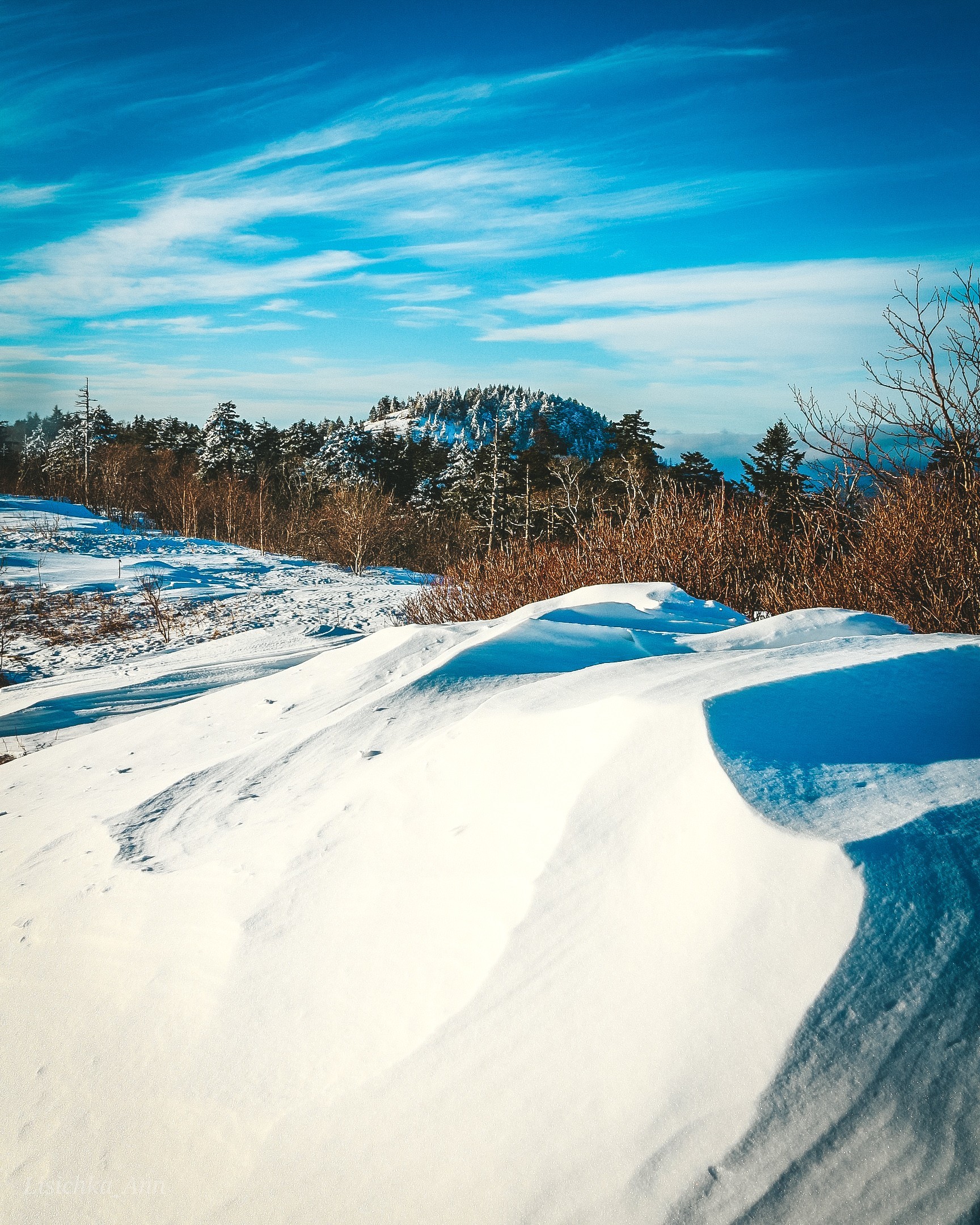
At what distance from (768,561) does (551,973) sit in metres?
5.71

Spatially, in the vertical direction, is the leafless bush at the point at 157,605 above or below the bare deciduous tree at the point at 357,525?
below

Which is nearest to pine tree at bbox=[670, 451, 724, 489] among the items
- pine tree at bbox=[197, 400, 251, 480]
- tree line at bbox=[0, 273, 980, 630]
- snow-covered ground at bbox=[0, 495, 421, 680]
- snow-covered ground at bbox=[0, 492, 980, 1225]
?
tree line at bbox=[0, 273, 980, 630]

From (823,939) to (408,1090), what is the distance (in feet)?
2.49

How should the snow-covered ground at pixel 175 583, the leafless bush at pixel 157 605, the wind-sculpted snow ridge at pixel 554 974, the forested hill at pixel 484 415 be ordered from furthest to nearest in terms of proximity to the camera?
the forested hill at pixel 484 415 → the leafless bush at pixel 157 605 → the snow-covered ground at pixel 175 583 → the wind-sculpted snow ridge at pixel 554 974

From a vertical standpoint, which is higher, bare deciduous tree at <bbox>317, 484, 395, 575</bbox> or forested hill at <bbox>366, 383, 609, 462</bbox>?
forested hill at <bbox>366, 383, 609, 462</bbox>

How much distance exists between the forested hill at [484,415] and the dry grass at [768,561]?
10276 centimetres

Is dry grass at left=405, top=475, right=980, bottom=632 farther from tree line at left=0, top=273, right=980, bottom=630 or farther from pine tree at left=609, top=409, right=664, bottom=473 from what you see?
pine tree at left=609, top=409, right=664, bottom=473

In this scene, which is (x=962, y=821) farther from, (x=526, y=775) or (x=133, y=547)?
(x=133, y=547)

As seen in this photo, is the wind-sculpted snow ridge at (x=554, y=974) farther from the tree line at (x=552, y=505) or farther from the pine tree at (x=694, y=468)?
the pine tree at (x=694, y=468)

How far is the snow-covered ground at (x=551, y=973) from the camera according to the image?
1.04 m

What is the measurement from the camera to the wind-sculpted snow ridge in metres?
1.04

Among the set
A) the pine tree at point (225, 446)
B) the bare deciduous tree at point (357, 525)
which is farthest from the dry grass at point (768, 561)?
the pine tree at point (225, 446)

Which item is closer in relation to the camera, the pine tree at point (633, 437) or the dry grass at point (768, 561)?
the dry grass at point (768, 561)

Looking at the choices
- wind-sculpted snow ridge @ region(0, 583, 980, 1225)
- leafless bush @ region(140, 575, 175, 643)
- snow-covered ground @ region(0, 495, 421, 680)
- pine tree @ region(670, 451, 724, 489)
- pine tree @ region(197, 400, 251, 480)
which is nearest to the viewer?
wind-sculpted snow ridge @ region(0, 583, 980, 1225)
